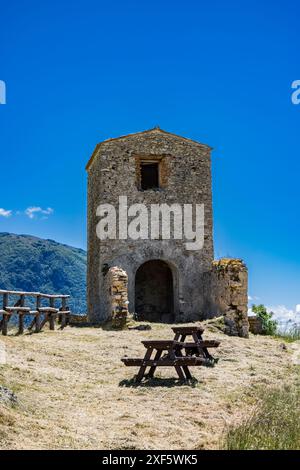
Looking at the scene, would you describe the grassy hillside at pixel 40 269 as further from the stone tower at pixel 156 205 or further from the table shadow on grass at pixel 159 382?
the table shadow on grass at pixel 159 382

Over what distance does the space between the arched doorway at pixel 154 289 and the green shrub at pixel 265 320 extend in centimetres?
378

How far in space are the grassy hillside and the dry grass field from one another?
65966 mm

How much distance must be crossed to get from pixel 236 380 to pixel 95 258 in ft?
41.1

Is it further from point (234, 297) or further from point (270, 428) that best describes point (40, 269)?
point (270, 428)

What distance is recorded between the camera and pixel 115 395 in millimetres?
9961

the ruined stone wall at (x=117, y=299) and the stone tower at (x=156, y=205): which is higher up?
the stone tower at (x=156, y=205)

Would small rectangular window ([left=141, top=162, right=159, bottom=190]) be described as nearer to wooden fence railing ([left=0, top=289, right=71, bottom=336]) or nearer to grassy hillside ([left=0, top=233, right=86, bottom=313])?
wooden fence railing ([left=0, top=289, right=71, bottom=336])

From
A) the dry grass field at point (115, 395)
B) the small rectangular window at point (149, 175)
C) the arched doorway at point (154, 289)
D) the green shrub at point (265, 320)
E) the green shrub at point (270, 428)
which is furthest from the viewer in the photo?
the small rectangular window at point (149, 175)

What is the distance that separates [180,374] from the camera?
11031 mm

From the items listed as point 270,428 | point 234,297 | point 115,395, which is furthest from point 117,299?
point 270,428

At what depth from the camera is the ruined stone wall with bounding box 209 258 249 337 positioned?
18.5 m

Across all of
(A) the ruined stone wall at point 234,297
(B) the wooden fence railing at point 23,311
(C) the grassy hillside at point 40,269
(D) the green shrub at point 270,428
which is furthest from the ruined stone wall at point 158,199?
(C) the grassy hillside at point 40,269

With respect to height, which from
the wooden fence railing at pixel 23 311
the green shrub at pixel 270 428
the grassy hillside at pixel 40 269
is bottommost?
the green shrub at pixel 270 428

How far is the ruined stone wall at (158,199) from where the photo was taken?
21734 mm
